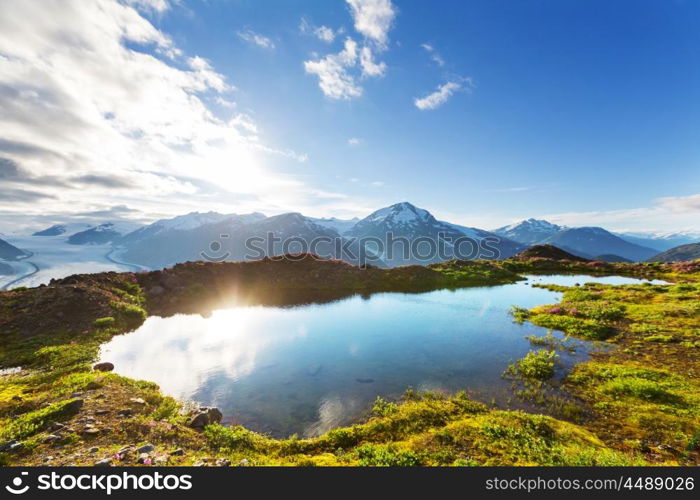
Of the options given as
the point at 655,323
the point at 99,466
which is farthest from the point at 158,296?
the point at 655,323

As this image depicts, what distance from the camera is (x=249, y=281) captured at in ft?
180

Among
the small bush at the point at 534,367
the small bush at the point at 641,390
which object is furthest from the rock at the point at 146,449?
the small bush at the point at 641,390

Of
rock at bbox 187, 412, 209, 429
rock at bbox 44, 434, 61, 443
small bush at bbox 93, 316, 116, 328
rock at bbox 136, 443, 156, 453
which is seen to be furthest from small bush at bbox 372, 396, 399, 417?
small bush at bbox 93, 316, 116, 328

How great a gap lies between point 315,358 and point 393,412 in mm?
9205

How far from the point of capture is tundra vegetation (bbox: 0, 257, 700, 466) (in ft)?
34.0

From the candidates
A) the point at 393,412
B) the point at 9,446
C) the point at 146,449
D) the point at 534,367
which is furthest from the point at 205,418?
the point at 534,367

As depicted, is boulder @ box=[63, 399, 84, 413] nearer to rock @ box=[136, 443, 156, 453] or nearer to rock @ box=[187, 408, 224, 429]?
rock @ box=[187, 408, 224, 429]

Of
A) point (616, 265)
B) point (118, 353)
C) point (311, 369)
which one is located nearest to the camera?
point (311, 369)

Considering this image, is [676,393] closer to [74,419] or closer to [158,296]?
[74,419]

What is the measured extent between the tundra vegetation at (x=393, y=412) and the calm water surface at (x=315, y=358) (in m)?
1.54

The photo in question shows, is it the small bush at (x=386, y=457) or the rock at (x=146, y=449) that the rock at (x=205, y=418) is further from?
the small bush at (x=386, y=457)

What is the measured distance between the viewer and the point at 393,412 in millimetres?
14531
